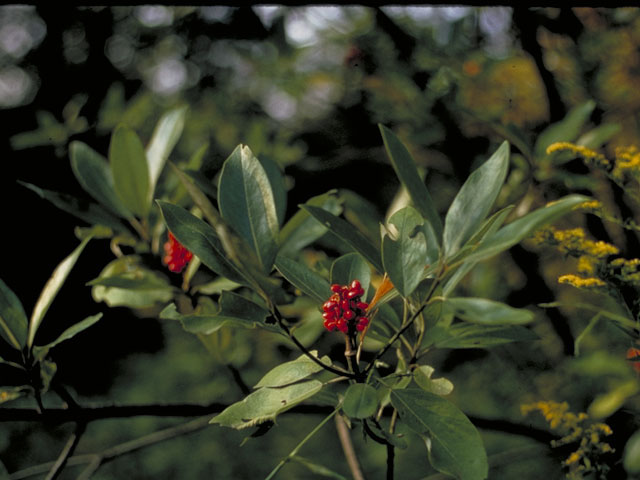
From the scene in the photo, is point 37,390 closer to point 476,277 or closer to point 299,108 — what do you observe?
point 476,277

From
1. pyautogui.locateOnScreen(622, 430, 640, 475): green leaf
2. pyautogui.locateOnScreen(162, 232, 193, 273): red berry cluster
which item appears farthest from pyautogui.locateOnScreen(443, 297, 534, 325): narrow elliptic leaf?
pyautogui.locateOnScreen(162, 232, 193, 273): red berry cluster

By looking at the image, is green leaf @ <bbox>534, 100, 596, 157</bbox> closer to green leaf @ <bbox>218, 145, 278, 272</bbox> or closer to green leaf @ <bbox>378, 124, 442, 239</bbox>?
green leaf @ <bbox>378, 124, 442, 239</bbox>

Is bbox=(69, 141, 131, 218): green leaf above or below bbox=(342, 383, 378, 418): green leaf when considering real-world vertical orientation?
above

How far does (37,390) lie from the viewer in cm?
68

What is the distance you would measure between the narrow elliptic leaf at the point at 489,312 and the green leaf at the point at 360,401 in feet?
0.33

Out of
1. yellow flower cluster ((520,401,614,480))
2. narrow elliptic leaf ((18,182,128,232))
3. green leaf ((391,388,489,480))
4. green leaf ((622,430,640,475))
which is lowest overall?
yellow flower cluster ((520,401,614,480))

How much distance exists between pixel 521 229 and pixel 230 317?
253mm

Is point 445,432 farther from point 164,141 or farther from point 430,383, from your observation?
point 164,141

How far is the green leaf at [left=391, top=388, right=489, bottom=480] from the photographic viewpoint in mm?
484

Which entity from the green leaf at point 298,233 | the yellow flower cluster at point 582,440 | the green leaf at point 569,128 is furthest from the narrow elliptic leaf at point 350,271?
the green leaf at point 569,128

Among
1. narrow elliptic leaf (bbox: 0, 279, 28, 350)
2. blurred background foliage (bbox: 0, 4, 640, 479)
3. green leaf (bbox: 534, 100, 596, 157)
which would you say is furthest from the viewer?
blurred background foliage (bbox: 0, 4, 640, 479)

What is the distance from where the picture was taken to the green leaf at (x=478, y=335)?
0.57 metres

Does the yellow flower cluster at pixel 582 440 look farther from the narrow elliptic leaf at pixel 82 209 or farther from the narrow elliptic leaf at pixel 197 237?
the narrow elliptic leaf at pixel 82 209

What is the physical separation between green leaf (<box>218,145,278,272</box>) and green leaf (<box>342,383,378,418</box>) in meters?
0.14
